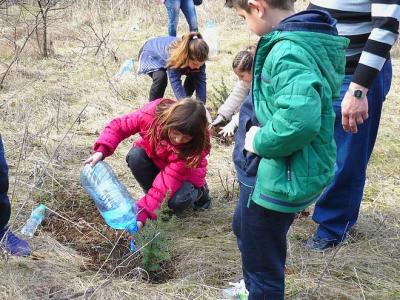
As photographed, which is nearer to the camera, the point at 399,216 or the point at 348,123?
the point at 348,123

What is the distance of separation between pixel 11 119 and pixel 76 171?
1556 mm

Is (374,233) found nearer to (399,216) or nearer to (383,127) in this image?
(399,216)

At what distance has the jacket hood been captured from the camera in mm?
1717

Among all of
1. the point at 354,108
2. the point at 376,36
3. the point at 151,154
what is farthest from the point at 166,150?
the point at 376,36

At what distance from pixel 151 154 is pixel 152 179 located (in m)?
0.20

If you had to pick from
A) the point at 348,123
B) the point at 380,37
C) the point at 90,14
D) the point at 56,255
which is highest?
the point at 380,37

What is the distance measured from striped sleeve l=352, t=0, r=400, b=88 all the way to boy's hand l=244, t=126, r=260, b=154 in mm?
692

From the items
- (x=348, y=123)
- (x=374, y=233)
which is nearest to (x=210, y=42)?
(x=374, y=233)

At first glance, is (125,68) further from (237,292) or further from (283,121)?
(283,121)

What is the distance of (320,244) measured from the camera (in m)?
2.93

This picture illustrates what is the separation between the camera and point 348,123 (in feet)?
7.68

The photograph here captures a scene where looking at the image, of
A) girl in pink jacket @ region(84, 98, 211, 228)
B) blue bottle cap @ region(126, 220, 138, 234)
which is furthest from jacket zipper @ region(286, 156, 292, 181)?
blue bottle cap @ region(126, 220, 138, 234)

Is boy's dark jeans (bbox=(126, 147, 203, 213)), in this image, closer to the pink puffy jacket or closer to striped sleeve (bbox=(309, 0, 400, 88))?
the pink puffy jacket

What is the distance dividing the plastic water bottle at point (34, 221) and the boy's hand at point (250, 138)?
167 cm
